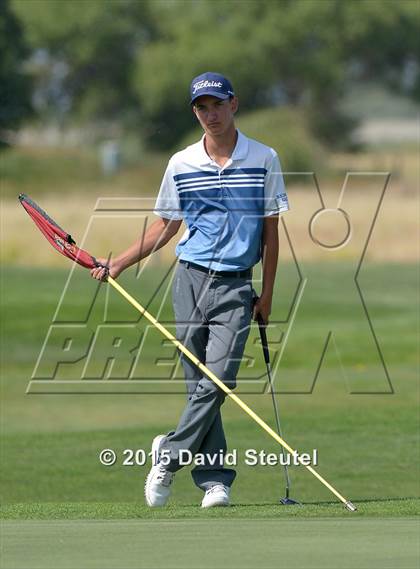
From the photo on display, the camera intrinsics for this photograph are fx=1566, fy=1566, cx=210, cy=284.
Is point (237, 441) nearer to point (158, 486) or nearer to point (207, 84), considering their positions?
point (158, 486)

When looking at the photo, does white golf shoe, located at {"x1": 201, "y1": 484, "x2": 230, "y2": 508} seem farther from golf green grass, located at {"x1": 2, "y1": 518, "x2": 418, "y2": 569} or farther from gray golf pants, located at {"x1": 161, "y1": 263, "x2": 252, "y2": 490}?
golf green grass, located at {"x1": 2, "y1": 518, "x2": 418, "y2": 569}

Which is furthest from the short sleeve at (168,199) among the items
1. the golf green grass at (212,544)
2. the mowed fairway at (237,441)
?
the golf green grass at (212,544)

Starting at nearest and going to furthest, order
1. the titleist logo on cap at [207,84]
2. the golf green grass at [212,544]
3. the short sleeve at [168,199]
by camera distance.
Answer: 1. the golf green grass at [212,544]
2. the titleist logo on cap at [207,84]
3. the short sleeve at [168,199]

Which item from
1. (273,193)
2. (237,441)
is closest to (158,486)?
(273,193)

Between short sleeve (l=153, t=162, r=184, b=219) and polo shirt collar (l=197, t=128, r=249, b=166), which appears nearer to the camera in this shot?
polo shirt collar (l=197, t=128, r=249, b=166)

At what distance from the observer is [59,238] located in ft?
27.9

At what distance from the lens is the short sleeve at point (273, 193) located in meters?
7.91

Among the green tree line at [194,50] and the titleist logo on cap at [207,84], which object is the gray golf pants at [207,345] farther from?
the green tree line at [194,50]

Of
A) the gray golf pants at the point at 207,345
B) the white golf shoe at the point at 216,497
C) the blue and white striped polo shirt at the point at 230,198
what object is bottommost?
the white golf shoe at the point at 216,497

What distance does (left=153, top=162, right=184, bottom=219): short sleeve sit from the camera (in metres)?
7.99

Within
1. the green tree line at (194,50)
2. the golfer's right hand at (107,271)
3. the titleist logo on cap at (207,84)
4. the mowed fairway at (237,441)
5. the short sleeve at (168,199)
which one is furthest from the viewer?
the green tree line at (194,50)

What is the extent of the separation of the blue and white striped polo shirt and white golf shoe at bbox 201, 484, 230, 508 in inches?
43.8

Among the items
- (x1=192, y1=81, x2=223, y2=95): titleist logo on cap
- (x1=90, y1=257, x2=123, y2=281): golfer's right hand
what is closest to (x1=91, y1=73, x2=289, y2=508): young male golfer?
(x1=192, y1=81, x2=223, y2=95): titleist logo on cap

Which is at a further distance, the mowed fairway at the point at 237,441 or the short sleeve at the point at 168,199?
the short sleeve at the point at 168,199
